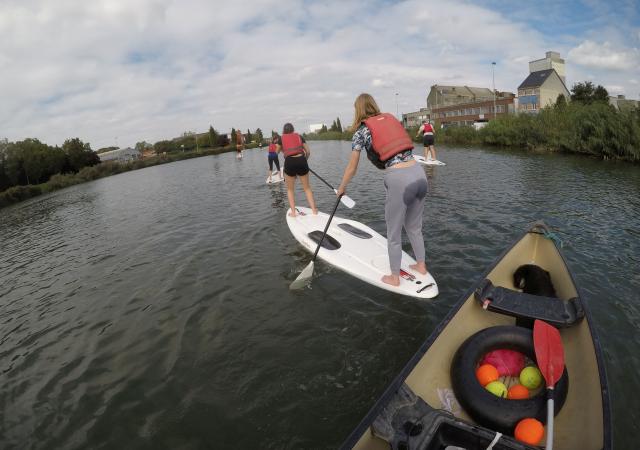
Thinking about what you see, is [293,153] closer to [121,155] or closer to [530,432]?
[530,432]

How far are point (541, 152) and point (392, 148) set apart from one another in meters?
24.4

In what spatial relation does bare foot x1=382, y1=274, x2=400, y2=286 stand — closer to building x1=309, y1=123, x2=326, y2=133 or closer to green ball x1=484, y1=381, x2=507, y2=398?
green ball x1=484, y1=381, x2=507, y2=398

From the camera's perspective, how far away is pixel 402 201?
4.48 metres

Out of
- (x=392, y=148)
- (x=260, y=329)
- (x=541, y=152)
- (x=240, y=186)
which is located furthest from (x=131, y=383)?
(x=541, y=152)

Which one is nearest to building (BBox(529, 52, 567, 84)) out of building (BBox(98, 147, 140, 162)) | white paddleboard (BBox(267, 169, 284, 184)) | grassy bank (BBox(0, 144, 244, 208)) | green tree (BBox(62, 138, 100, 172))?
white paddleboard (BBox(267, 169, 284, 184))

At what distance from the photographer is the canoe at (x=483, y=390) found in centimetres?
235

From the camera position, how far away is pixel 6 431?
3762 mm

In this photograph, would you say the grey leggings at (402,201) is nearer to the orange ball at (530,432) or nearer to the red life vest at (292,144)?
the orange ball at (530,432)

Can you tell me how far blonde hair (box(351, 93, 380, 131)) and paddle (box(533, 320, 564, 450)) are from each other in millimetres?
3252

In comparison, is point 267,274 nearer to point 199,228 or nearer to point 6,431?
point 6,431

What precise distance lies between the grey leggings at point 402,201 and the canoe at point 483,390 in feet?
3.97

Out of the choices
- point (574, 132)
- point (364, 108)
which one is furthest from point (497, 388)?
point (574, 132)

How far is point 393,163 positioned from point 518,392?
113 inches

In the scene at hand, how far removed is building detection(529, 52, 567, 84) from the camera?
Answer: 201ft
